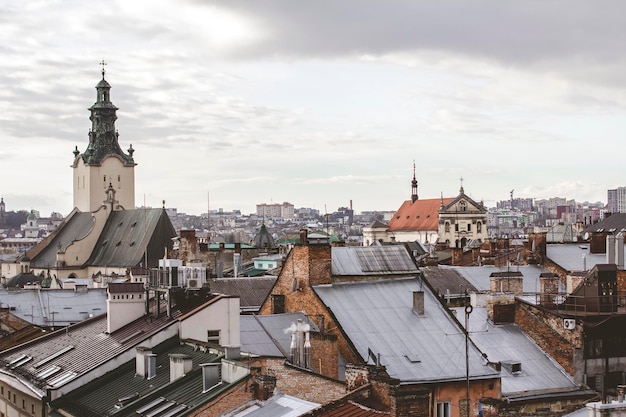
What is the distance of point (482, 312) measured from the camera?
4650 cm

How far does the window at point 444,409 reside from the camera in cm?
3749

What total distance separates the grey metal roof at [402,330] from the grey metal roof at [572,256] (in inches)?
961

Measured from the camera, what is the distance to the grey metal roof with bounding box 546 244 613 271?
6731 centimetres

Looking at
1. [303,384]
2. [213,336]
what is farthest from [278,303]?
[303,384]

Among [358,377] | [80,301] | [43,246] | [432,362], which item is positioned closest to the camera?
[358,377]

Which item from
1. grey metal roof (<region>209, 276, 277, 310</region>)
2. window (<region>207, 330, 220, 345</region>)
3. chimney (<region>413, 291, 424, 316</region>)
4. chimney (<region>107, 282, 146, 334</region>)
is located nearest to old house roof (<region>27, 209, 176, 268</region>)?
grey metal roof (<region>209, 276, 277, 310</region>)

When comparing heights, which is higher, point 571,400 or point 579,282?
point 579,282

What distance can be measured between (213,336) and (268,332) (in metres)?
3.27

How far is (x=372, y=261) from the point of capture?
153 feet

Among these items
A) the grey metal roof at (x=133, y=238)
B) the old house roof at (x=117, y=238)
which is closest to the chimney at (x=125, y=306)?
the old house roof at (x=117, y=238)

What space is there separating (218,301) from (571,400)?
41.8 feet

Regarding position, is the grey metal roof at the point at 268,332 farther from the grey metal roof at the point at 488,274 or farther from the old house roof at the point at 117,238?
the old house roof at the point at 117,238

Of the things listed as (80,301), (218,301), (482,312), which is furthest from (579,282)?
(80,301)

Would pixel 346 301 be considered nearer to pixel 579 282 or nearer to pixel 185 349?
pixel 185 349
